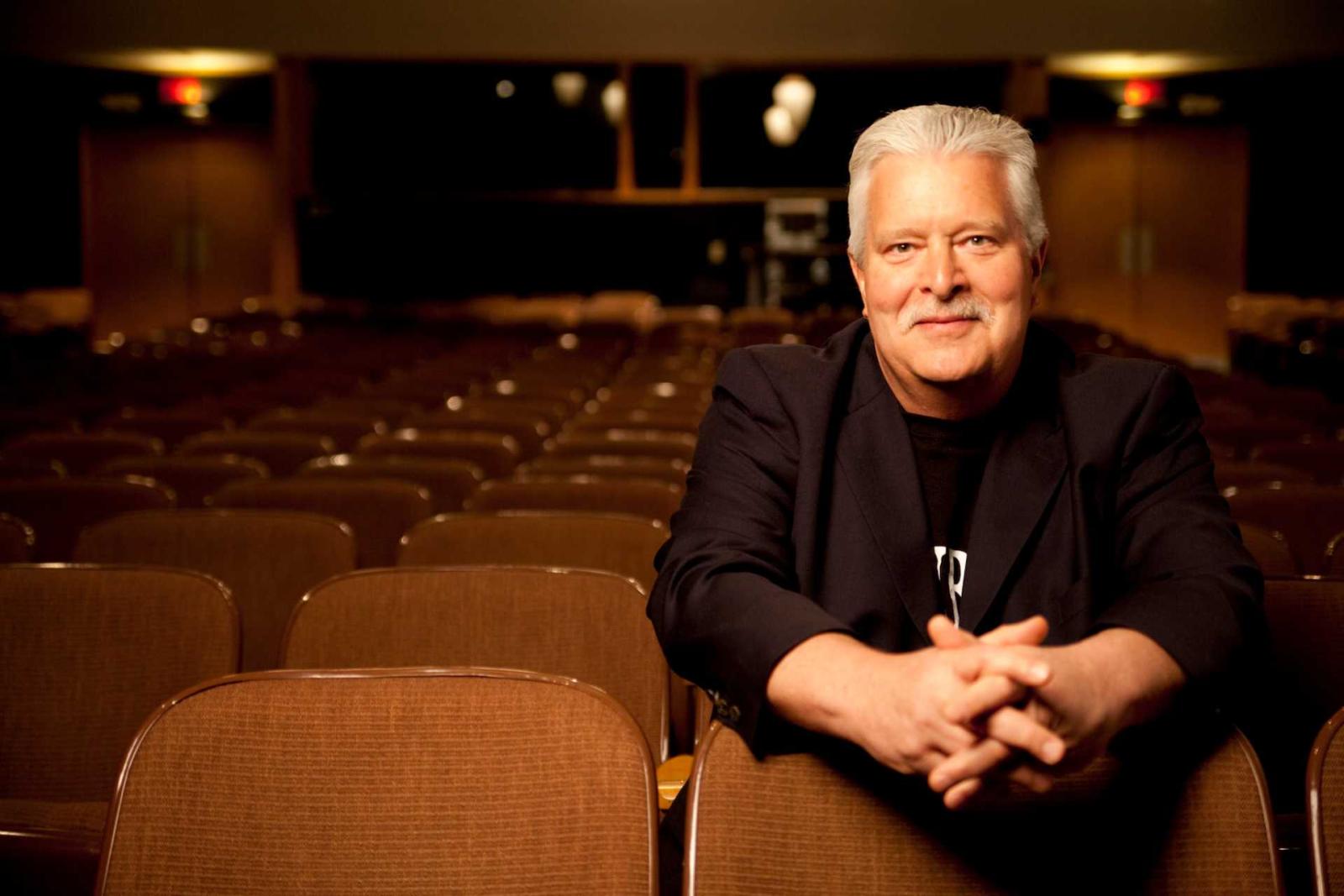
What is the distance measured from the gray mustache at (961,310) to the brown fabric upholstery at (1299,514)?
62.4 inches

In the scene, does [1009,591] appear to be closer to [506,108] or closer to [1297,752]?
[1297,752]

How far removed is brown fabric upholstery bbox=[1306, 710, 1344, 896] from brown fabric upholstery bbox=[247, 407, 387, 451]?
3904mm

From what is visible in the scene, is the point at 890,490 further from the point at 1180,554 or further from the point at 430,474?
the point at 430,474

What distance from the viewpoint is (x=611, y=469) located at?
376 cm

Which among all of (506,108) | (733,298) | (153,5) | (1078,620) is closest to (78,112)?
(153,5)

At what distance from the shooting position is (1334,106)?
45.1 ft

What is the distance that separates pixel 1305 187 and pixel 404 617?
49.9 feet

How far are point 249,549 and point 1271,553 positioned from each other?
1991mm

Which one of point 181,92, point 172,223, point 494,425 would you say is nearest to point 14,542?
point 494,425

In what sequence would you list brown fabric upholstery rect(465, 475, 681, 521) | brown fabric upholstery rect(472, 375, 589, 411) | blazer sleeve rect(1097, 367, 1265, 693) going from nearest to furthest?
blazer sleeve rect(1097, 367, 1265, 693) < brown fabric upholstery rect(465, 475, 681, 521) < brown fabric upholstery rect(472, 375, 589, 411)

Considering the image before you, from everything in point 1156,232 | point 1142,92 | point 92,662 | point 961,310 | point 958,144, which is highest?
point 1142,92

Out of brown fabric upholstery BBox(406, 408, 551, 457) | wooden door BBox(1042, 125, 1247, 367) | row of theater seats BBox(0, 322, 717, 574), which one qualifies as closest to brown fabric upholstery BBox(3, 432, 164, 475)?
row of theater seats BBox(0, 322, 717, 574)

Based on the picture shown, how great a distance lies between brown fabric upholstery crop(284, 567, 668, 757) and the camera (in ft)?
7.13

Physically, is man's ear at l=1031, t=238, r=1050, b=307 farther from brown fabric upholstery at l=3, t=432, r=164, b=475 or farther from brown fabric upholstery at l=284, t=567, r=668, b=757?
brown fabric upholstery at l=3, t=432, r=164, b=475
